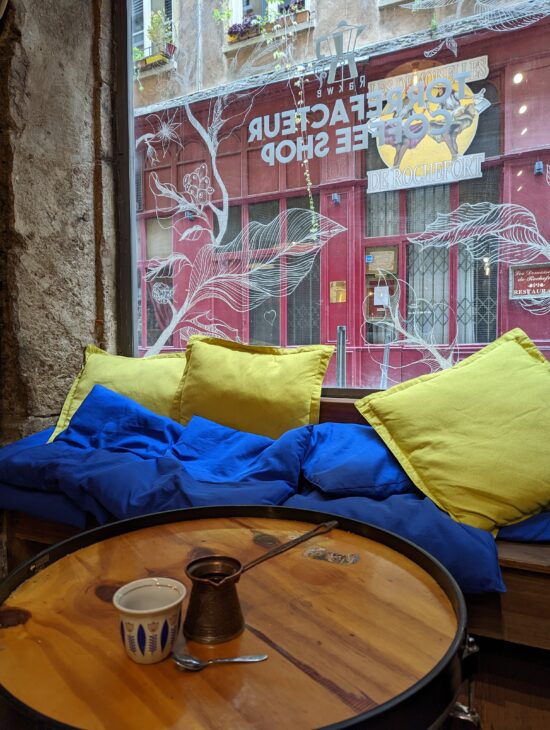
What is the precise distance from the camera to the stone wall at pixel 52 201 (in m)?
2.31

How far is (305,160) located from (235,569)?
2111 mm

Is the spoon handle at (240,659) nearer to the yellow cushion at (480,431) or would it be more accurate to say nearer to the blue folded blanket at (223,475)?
the blue folded blanket at (223,475)

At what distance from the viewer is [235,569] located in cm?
70

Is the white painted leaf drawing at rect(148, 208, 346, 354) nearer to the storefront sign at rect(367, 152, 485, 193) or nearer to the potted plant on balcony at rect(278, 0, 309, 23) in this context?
the storefront sign at rect(367, 152, 485, 193)

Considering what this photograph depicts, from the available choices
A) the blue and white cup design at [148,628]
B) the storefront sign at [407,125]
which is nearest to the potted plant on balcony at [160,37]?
the storefront sign at [407,125]

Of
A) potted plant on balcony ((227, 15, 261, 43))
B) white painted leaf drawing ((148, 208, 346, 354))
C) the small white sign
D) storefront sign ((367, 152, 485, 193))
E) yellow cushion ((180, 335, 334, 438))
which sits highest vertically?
potted plant on balcony ((227, 15, 261, 43))

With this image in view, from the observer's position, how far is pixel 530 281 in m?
1.99

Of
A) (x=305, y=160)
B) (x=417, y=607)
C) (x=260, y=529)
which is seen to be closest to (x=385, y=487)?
(x=260, y=529)

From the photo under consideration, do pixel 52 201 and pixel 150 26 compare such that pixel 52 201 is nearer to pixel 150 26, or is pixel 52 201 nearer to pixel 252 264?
pixel 252 264

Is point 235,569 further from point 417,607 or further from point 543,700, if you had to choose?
point 543,700

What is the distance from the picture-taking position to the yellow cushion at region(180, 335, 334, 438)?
201cm

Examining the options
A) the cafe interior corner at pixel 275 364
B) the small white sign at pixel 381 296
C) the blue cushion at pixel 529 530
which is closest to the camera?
the cafe interior corner at pixel 275 364

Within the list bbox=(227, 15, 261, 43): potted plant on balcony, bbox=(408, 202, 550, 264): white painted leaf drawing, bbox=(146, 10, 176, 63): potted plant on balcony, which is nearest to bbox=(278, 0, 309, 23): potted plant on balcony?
bbox=(227, 15, 261, 43): potted plant on balcony

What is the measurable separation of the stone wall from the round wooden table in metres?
1.66
